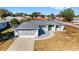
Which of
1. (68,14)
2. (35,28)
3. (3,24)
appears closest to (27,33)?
(35,28)

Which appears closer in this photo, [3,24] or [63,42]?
[3,24]

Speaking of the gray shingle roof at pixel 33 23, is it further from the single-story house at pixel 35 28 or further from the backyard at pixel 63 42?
the backyard at pixel 63 42

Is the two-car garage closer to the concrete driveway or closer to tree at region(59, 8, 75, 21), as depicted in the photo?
the concrete driveway

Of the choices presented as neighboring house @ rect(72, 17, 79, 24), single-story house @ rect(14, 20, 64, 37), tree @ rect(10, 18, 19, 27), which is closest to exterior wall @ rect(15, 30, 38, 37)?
single-story house @ rect(14, 20, 64, 37)

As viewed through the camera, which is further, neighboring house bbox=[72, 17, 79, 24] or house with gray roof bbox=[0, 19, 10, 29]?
neighboring house bbox=[72, 17, 79, 24]

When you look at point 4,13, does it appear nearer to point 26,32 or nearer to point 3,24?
point 3,24

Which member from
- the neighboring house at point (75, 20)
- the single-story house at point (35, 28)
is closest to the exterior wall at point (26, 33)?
the single-story house at point (35, 28)
